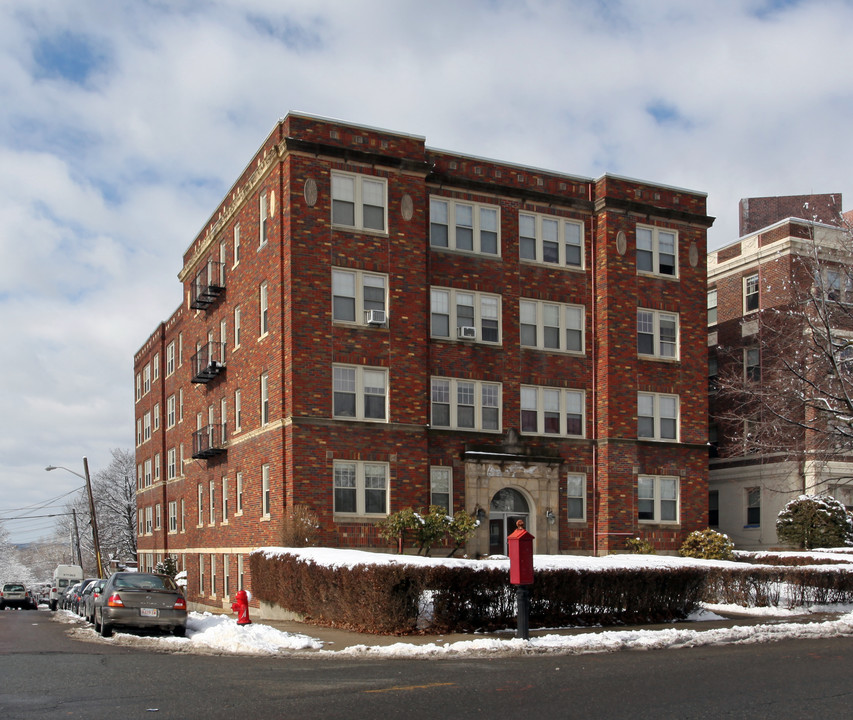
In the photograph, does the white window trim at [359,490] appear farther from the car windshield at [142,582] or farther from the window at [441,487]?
the car windshield at [142,582]

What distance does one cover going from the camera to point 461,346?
3069 centimetres

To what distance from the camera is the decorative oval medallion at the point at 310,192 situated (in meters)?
28.4

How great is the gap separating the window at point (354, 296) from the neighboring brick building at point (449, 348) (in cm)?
6

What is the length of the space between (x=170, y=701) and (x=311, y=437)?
17.6 m

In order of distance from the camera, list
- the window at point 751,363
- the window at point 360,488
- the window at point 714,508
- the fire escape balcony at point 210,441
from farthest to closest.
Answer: the window at point 714,508 → the window at point 751,363 → the fire escape balcony at point 210,441 → the window at point 360,488

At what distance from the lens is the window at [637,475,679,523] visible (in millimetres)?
32250

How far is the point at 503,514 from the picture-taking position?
3070 centimetres

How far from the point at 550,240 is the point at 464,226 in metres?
3.15

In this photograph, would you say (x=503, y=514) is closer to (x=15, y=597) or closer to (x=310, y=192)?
(x=310, y=192)

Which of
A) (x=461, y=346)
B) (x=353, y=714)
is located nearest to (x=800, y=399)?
(x=461, y=346)

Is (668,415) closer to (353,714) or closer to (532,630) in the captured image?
(532,630)

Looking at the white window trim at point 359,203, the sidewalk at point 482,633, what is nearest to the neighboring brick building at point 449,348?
the white window trim at point 359,203

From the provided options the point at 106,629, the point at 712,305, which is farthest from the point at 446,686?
the point at 712,305

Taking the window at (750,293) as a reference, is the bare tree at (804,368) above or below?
below
